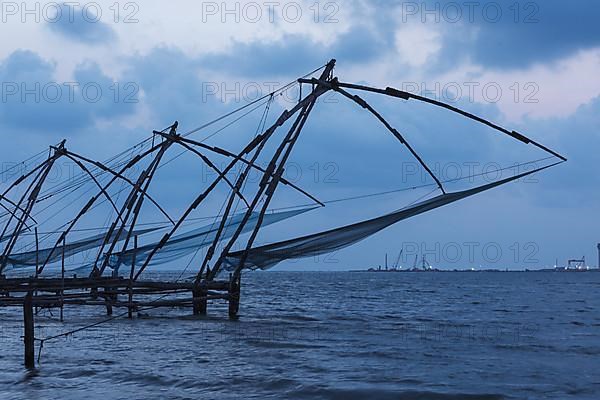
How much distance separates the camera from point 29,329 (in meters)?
11.3

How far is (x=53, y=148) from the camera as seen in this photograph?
2027 cm

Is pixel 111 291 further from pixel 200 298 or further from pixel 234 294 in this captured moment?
pixel 234 294

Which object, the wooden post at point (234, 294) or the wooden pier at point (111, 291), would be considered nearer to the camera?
the wooden pier at point (111, 291)

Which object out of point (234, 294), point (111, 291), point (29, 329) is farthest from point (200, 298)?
point (29, 329)

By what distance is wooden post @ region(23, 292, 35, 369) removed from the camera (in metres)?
11.0

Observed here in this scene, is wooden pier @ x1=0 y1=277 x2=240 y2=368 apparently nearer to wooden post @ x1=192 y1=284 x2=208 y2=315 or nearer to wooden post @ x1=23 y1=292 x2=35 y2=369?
wooden post @ x1=192 y1=284 x2=208 y2=315

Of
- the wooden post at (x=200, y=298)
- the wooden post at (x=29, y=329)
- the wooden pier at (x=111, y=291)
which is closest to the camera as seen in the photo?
the wooden post at (x=29, y=329)

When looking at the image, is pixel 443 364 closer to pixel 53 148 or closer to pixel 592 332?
pixel 592 332

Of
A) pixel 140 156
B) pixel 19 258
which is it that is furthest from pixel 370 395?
pixel 19 258

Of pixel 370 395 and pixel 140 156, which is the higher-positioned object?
pixel 140 156

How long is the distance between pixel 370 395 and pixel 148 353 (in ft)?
17.1

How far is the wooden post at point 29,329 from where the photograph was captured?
11016 millimetres

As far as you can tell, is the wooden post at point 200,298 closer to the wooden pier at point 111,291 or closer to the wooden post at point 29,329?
the wooden pier at point 111,291

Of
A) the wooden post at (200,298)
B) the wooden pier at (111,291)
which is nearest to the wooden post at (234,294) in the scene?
the wooden pier at (111,291)
